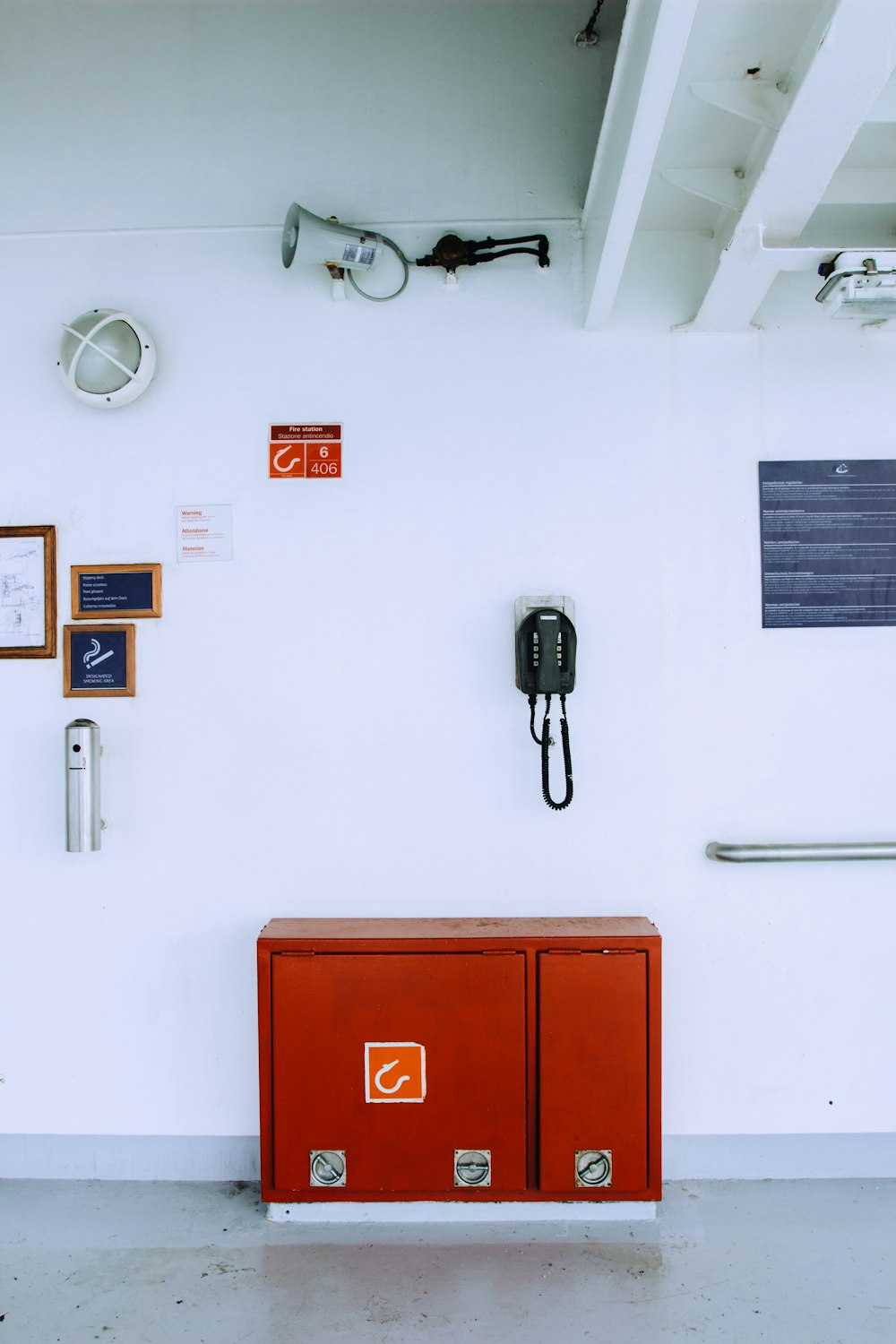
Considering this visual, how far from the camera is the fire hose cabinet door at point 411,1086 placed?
87.8 inches

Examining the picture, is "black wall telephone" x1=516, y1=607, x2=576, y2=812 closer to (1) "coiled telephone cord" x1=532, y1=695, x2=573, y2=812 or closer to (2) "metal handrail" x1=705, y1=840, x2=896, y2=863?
(1) "coiled telephone cord" x1=532, y1=695, x2=573, y2=812

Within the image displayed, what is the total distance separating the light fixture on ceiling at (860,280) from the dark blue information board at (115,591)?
1993mm

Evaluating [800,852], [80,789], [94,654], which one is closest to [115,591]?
[94,654]

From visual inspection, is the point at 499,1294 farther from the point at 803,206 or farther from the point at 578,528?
the point at 803,206

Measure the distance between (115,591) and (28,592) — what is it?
0.85ft

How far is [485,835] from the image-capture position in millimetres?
2480

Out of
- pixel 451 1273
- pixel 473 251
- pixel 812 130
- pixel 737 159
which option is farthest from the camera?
pixel 473 251

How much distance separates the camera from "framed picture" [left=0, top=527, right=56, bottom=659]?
252 cm

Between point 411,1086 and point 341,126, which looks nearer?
point 411,1086

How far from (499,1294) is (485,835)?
1.09 metres

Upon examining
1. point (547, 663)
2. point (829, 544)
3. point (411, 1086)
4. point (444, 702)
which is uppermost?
point (829, 544)

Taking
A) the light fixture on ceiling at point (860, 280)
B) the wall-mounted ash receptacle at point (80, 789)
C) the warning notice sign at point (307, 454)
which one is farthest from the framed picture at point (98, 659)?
the light fixture on ceiling at point (860, 280)

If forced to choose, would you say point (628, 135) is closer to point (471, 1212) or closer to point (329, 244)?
point (329, 244)

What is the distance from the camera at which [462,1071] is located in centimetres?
223
